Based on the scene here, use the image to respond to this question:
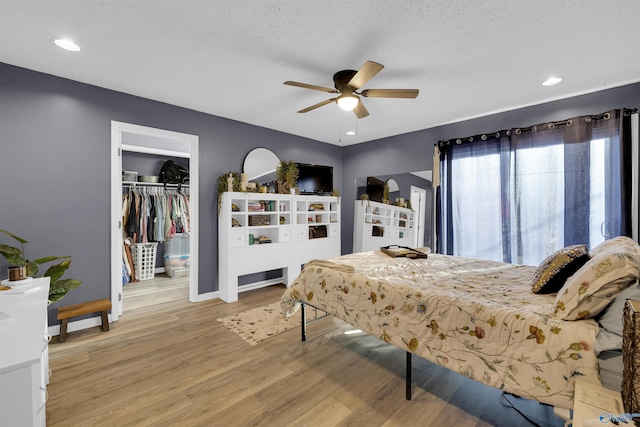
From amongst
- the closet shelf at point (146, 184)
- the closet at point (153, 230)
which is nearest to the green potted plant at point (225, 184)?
the closet at point (153, 230)

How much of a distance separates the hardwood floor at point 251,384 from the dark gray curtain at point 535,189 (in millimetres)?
2205

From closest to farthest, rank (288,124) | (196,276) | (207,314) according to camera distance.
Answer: (207,314)
(196,276)
(288,124)

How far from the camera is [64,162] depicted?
2.91 meters

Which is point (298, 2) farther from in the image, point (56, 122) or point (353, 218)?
point (353, 218)

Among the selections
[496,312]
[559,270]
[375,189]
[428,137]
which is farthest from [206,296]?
[428,137]

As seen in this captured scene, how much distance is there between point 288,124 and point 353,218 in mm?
2335

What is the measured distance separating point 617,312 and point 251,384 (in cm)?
222

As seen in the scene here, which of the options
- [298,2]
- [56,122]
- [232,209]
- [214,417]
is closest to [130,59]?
[56,122]

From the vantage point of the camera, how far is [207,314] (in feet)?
11.4

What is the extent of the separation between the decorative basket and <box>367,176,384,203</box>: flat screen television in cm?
420

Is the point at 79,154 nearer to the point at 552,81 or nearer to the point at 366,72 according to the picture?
the point at 366,72

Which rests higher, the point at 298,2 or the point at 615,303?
the point at 298,2

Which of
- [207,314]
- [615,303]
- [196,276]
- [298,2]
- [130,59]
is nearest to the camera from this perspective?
[615,303]

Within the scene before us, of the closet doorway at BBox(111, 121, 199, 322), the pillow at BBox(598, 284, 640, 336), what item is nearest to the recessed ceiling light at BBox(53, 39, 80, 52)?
the closet doorway at BBox(111, 121, 199, 322)
